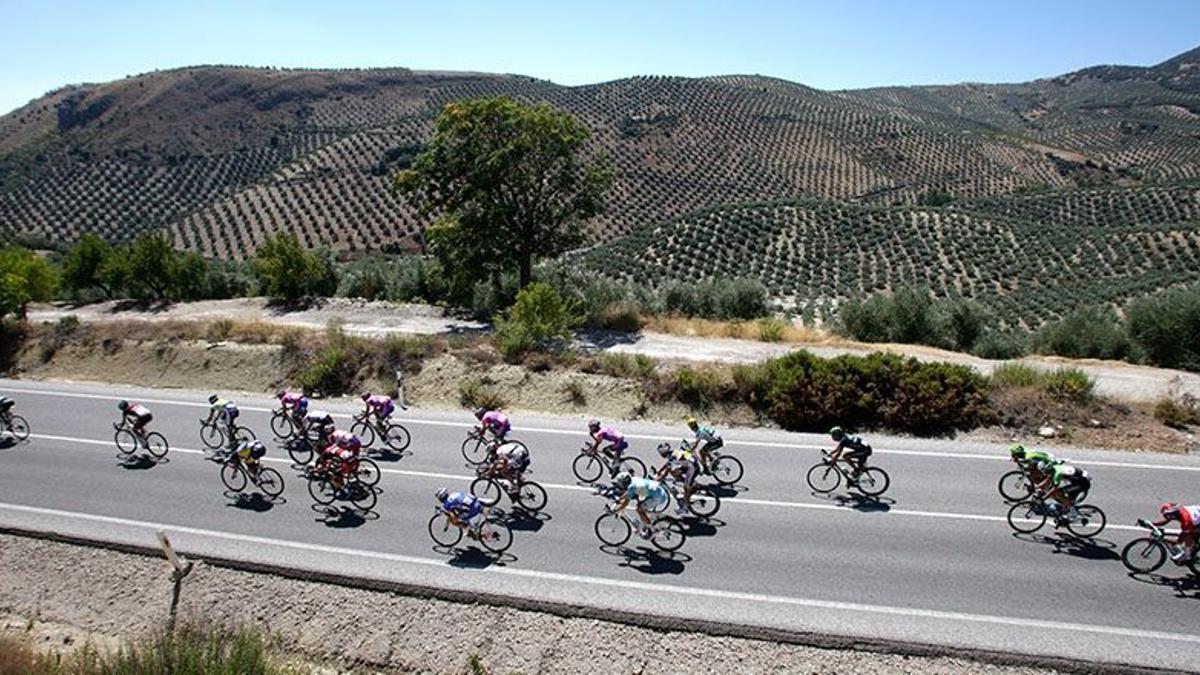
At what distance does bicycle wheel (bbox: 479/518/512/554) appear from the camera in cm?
1214

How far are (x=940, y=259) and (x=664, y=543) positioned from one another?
49.4m

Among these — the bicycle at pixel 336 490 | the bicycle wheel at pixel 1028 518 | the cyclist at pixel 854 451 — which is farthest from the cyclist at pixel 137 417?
the bicycle wheel at pixel 1028 518

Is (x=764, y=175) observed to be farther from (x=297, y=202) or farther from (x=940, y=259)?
(x=297, y=202)

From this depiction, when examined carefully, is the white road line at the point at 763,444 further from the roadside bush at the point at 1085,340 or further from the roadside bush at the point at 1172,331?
the roadside bush at the point at 1085,340

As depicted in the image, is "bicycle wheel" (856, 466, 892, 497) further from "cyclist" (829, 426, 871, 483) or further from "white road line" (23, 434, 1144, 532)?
"white road line" (23, 434, 1144, 532)

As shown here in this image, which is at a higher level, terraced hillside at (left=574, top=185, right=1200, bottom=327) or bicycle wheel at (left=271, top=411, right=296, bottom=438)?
terraced hillside at (left=574, top=185, right=1200, bottom=327)

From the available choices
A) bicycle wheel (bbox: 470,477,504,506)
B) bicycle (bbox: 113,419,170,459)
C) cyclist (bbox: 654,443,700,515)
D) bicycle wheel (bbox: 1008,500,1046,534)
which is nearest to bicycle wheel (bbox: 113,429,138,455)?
bicycle (bbox: 113,419,170,459)

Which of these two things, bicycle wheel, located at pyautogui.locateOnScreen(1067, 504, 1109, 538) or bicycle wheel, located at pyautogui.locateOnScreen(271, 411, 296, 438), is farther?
bicycle wheel, located at pyautogui.locateOnScreen(271, 411, 296, 438)

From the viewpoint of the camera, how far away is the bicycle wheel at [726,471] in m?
14.5

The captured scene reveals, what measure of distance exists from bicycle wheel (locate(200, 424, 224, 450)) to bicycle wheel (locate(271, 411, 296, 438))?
45.3 inches

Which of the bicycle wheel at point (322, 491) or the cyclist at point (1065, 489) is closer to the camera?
the cyclist at point (1065, 489)

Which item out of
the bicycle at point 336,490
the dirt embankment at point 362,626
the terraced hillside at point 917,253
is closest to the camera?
the dirt embankment at point 362,626

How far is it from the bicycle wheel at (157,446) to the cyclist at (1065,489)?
1754cm

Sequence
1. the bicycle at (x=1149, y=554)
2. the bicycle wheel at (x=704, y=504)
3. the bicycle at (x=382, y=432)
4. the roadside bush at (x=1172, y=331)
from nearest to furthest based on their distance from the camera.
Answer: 1. the bicycle at (x=1149, y=554)
2. the bicycle wheel at (x=704, y=504)
3. the bicycle at (x=382, y=432)
4. the roadside bush at (x=1172, y=331)
